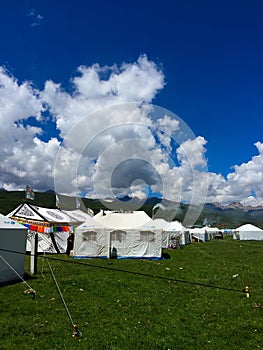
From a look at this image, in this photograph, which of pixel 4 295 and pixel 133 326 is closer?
pixel 133 326

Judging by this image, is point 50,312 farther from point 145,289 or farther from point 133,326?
point 145,289

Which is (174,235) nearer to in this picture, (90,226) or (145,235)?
(145,235)

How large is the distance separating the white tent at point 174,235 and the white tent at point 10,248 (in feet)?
96.2

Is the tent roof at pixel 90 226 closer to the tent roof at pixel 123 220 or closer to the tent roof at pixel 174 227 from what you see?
the tent roof at pixel 123 220

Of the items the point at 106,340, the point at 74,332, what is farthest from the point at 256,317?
the point at 74,332

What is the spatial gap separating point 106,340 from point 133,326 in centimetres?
124

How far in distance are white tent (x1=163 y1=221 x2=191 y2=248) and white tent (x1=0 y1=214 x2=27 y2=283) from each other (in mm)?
29335

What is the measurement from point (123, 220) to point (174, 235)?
19300 millimetres

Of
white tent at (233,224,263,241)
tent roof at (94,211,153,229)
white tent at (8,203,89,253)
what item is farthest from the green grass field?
white tent at (233,224,263,241)

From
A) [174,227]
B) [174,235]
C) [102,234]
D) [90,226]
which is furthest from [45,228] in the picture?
[174,227]

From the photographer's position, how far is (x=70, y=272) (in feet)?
59.0

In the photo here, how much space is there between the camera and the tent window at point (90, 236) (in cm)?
2689

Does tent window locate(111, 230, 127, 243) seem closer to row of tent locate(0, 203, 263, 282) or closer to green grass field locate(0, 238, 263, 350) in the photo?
row of tent locate(0, 203, 263, 282)

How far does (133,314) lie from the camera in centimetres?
984
